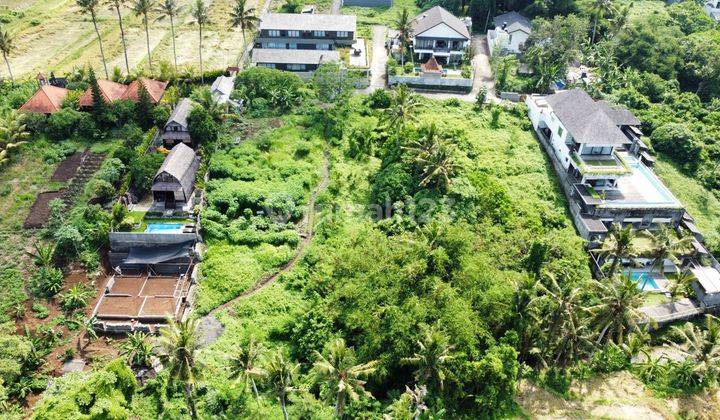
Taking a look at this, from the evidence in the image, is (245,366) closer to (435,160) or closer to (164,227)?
(164,227)

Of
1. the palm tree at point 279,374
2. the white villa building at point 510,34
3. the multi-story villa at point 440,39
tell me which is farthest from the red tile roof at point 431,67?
the palm tree at point 279,374

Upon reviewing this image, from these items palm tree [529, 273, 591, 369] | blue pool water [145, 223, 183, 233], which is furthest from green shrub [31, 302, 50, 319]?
palm tree [529, 273, 591, 369]

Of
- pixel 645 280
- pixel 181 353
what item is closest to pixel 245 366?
pixel 181 353

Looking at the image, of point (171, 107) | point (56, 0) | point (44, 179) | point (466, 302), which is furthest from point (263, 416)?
point (56, 0)

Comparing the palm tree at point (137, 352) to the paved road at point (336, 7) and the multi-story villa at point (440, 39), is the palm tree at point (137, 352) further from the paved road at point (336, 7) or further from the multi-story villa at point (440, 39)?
the paved road at point (336, 7)

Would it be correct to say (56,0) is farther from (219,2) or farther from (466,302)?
(466,302)

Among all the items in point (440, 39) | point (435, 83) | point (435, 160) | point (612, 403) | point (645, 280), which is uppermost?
point (440, 39)

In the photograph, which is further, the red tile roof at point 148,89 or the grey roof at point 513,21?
the grey roof at point 513,21

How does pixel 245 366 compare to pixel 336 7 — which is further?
pixel 336 7
